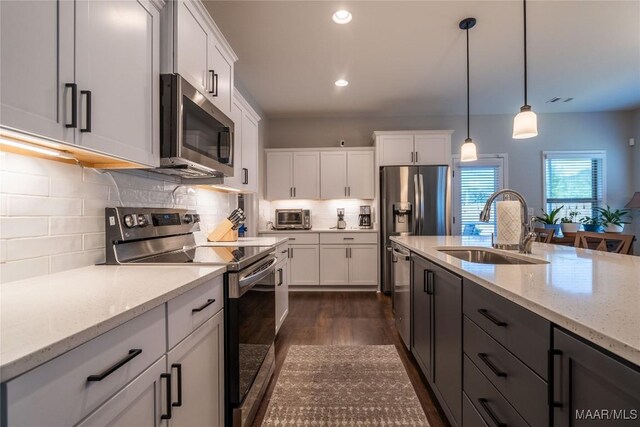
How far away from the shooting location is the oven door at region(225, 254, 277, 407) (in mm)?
1360

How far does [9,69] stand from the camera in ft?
2.43

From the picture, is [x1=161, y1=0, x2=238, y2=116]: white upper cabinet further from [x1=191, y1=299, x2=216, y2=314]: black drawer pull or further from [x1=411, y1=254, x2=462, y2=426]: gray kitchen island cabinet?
[x1=411, y1=254, x2=462, y2=426]: gray kitchen island cabinet

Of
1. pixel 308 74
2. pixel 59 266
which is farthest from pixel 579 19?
pixel 59 266

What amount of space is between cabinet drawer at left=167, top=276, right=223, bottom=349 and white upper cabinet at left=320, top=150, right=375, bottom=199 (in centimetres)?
336

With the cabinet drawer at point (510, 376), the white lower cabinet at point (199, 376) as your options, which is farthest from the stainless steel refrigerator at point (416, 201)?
the white lower cabinet at point (199, 376)

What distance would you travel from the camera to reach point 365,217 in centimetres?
464

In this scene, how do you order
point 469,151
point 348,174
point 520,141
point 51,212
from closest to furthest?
point 51,212 → point 469,151 → point 348,174 → point 520,141

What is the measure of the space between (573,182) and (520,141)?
1.11 m

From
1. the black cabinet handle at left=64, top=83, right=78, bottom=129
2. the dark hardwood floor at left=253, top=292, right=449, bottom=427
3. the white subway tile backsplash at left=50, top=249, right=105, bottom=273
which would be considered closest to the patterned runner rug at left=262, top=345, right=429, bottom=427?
the dark hardwood floor at left=253, top=292, right=449, bottom=427

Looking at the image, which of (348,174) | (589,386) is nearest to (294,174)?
(348,174)

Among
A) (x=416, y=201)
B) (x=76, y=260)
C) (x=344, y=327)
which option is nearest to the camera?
(x=76, y=260)

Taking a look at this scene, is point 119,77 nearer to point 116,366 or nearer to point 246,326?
point 116,366

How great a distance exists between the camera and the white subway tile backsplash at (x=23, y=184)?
0.99 metres

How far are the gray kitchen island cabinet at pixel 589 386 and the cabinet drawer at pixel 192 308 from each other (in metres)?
1.07
